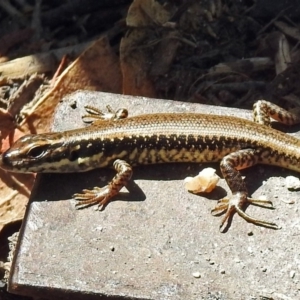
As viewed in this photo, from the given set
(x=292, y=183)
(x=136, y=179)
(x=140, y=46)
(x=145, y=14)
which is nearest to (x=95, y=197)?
(x=136, y=179)

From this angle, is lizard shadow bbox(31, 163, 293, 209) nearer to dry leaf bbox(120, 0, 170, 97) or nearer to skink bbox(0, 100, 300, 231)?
skink bbox(0, 100, 300, 231)

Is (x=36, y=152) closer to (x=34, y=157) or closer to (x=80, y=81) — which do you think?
(x=34, y=157)

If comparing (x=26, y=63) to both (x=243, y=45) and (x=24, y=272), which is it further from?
(x=24, y=272)

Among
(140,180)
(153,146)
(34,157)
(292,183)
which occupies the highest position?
(34,157)

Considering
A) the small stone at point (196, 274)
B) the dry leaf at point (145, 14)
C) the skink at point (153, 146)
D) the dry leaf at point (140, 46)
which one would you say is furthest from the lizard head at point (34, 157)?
the dry leaf at point (145, 14)

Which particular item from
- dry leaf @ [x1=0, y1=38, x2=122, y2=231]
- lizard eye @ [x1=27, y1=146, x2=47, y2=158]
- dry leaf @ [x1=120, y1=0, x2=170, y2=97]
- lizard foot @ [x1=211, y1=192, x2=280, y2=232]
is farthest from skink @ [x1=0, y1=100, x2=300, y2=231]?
dry leaf @ [x1=120, y1=0, x2=170, y2=97]

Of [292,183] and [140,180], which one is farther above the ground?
[140,180]
